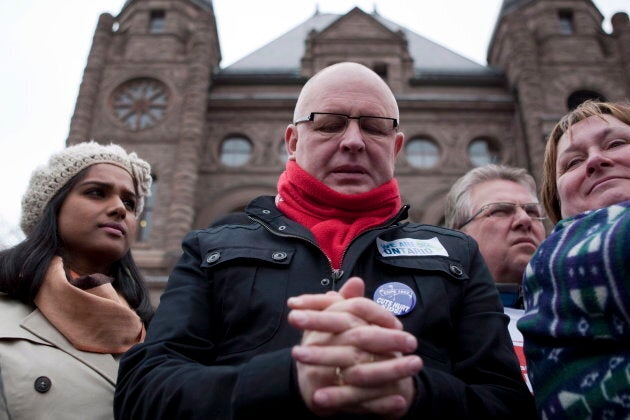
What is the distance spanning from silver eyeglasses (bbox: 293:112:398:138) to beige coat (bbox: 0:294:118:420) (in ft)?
4.75

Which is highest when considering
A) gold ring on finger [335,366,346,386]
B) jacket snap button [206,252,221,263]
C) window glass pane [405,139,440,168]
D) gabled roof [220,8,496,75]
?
gabled roof [220,8,496,75]

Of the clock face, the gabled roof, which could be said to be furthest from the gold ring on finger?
the gabled roof

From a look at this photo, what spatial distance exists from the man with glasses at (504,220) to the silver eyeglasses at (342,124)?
1.49 meters

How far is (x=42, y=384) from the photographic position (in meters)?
1.97

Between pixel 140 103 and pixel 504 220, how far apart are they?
14147 millimetres

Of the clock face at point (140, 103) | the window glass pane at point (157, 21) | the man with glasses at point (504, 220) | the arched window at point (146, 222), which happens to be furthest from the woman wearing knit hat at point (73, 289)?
the window glass pane at point (157, 21)

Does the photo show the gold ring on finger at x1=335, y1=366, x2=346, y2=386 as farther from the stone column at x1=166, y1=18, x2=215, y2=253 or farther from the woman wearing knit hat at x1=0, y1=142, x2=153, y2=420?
the stone column at x1=166, y1=18, x2=215, y2=253

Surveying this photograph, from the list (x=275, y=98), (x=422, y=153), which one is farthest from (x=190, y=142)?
(x=422, y=153)

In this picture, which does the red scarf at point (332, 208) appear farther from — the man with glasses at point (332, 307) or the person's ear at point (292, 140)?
the person's ear at point (292, 140)

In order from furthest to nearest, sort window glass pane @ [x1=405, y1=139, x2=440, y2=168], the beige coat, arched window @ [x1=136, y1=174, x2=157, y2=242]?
window glass pane @ [x1=405, y1=139, x2=440, y2=168]
arched window @ [x1=136, y1=174, x2=157, y2=242]
the beige coat

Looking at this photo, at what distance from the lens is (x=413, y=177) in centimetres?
1414

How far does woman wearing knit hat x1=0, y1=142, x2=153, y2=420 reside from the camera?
2.00 metres

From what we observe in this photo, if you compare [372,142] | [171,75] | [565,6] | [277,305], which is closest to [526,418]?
[277,305]

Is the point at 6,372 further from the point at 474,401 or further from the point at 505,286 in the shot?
the point at 505,286
